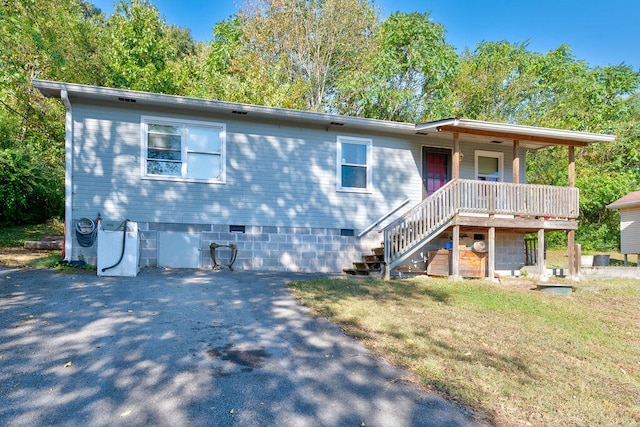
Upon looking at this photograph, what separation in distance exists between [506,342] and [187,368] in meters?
3.68

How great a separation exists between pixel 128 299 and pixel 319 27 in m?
18.0

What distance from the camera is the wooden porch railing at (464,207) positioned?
9.44 meters

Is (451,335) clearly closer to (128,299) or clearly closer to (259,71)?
(128,299)

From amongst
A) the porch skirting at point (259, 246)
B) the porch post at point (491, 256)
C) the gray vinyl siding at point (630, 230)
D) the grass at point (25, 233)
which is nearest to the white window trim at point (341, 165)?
the porch skirting at point (259, 246)

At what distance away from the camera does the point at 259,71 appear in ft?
60.6

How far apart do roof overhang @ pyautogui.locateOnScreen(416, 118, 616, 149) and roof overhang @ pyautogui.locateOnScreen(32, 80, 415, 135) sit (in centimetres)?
83

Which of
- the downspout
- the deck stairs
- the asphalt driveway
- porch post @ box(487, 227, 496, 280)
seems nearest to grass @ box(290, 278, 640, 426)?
the asphalt driveway

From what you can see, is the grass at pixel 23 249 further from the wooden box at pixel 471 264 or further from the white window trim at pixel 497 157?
the white window trim at pixel 497 157

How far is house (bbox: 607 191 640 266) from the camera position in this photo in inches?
681

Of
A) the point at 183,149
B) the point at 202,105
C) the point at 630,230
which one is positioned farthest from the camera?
the point at 630,230

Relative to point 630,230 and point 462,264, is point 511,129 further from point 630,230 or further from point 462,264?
point 630,230

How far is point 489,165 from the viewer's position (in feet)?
40.4

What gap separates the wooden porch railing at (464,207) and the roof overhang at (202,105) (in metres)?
2.13

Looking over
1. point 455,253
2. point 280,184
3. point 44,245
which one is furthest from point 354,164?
point 44,245
